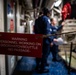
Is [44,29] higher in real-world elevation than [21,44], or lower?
higher

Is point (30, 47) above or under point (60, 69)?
above

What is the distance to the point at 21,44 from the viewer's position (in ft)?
6.37

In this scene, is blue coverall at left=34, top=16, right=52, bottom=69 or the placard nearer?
the placard

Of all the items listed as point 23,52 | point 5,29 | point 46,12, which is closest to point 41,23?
point 46,12

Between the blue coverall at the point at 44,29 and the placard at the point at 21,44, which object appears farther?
the blue coverall at the point at 44,29

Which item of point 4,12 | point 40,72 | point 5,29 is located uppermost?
point 4,12

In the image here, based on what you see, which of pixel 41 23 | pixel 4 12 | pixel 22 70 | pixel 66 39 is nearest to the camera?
pixel 4 12

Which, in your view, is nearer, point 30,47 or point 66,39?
point 30,47

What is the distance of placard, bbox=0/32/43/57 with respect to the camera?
191 cm

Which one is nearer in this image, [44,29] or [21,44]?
[21,44]

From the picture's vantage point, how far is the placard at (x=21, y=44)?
6.26 feet

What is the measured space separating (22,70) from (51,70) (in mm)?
747

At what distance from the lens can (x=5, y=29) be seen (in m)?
2.86

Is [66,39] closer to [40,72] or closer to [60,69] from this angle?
[60,69]
